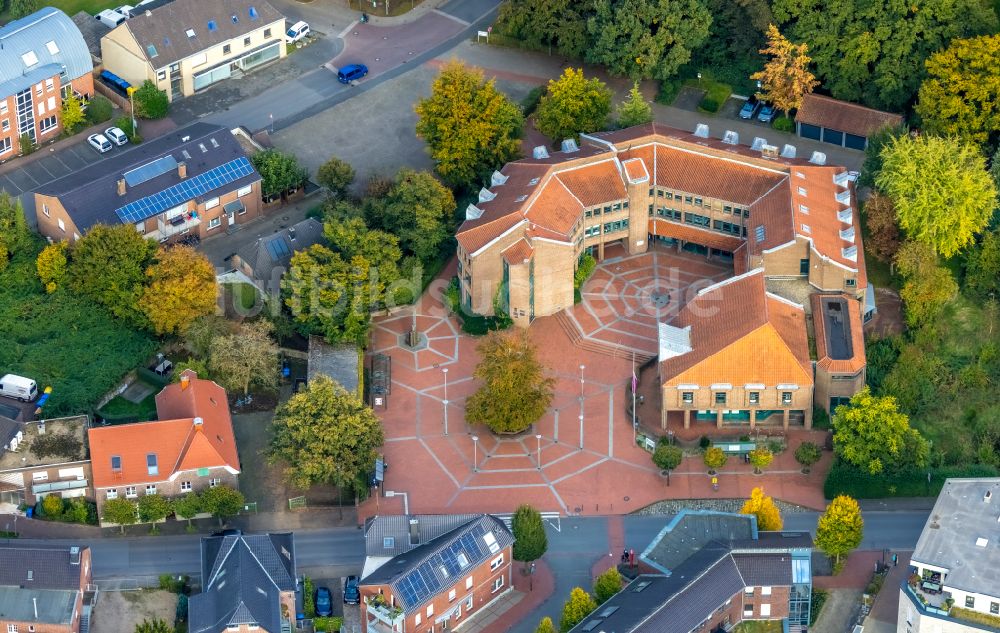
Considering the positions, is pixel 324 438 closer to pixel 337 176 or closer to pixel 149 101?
pixel 337 176

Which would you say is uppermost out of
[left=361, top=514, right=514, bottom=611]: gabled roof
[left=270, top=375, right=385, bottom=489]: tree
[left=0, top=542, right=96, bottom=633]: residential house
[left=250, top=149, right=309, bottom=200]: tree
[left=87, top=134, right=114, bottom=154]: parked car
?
[left=87, top=134, right=114, bottom=154]: parked car

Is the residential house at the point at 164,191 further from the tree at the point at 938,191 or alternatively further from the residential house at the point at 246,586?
the tree at the point at 938,191

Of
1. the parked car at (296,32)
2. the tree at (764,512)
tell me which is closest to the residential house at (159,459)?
the tree at (764,512)

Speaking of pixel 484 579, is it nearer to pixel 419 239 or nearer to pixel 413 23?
pixel 419 239

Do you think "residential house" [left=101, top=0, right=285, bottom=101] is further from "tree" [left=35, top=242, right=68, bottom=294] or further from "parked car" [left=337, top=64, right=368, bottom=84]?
"tree" [left=35, top=242, right=68, bottom=294]

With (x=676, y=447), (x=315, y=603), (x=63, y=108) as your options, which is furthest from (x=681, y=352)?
(x=63, y=108)

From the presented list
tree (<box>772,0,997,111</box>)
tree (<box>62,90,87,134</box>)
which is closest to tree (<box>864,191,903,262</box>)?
tree (<box>772,0,997,111</box>)
